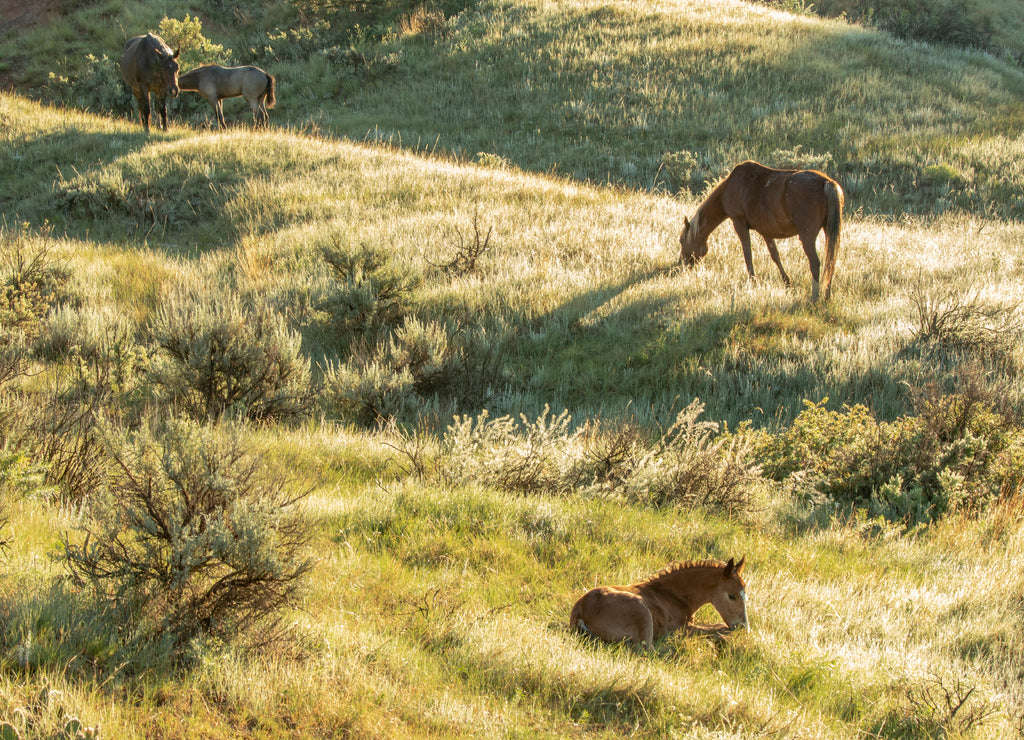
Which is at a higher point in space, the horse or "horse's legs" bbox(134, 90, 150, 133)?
the horse

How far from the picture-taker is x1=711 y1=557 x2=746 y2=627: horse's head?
3.95 m

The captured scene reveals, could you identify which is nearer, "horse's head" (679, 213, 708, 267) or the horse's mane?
the horse's mane

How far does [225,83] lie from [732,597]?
20.9m

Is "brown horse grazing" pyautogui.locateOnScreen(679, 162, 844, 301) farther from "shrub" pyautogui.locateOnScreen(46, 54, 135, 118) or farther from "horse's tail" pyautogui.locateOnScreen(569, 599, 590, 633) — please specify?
"shrub" pyautogui.locateOnScreen(46, 54, 135, 118)

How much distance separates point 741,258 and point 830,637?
8.77 m

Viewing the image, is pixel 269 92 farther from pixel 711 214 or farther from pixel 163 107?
pixel 711 214

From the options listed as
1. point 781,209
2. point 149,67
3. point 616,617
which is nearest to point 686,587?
point 616,617

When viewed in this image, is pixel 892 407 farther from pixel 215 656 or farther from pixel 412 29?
pixel 412 29

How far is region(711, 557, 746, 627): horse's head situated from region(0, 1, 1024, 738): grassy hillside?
0.36 ft

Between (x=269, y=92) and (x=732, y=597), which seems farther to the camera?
(x=269, y=92)

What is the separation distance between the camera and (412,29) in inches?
1113

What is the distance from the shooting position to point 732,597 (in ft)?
13.1

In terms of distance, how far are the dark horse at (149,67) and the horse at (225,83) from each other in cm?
297

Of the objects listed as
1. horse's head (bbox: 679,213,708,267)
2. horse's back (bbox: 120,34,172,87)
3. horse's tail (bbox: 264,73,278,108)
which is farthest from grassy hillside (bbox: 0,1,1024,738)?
horse's tail (bbox: 264,73,278,108)
